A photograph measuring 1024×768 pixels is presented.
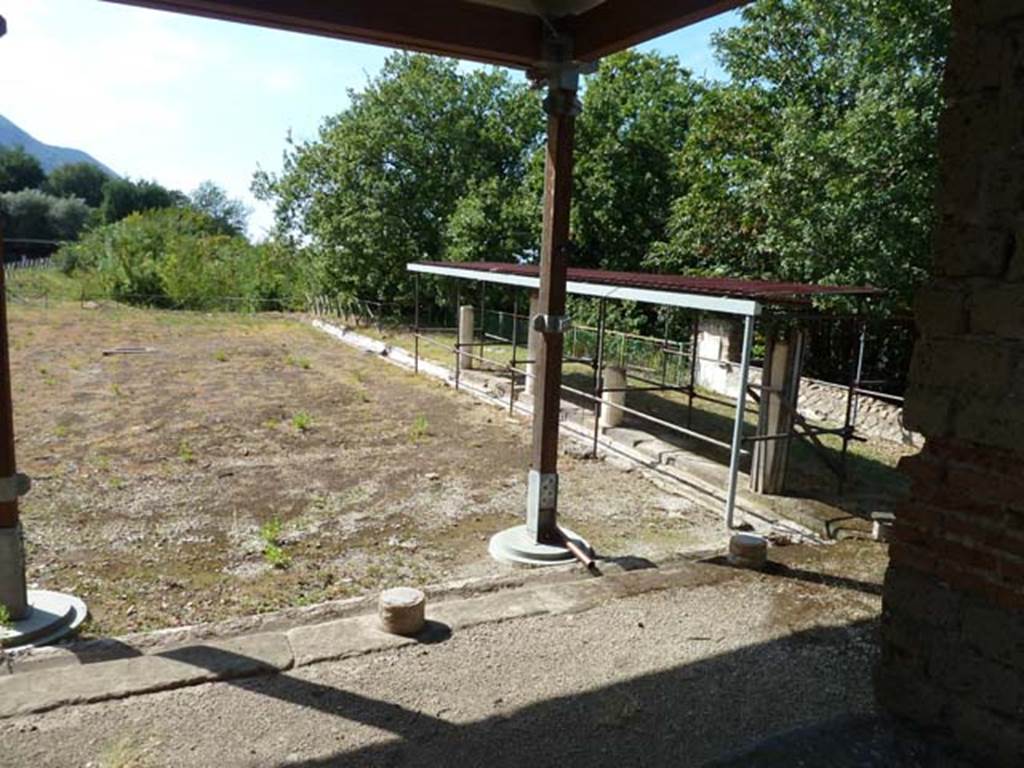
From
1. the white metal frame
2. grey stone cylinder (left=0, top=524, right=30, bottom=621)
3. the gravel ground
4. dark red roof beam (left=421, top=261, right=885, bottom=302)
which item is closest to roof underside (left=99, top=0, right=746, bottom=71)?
the white metal frame

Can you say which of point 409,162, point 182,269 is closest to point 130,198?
point 182,269

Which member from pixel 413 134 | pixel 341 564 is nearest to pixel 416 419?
pixel 341 564

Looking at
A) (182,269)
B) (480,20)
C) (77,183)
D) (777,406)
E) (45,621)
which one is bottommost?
(45,621)

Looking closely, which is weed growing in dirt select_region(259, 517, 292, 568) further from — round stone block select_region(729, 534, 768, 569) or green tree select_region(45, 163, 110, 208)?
green tree select_region(45, 163, 110, 208)

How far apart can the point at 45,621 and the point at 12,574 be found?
1.04ft

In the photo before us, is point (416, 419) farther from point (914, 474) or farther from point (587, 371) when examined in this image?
point (914, 474)

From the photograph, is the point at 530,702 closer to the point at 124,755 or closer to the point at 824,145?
the point at 124,755

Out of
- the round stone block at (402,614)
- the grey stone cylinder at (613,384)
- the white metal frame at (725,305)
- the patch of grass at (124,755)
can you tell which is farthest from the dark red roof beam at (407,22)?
the grey stone cylinder at (613,384)

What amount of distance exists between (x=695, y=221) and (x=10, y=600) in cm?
1262

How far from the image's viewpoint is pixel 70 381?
12.2 meters

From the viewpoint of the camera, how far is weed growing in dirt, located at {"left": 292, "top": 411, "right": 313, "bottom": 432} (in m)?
9.45

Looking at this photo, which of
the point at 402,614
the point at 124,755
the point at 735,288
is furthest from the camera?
the point at 735,288

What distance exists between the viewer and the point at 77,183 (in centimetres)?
6334

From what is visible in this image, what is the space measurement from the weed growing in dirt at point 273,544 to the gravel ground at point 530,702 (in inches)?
80.1
